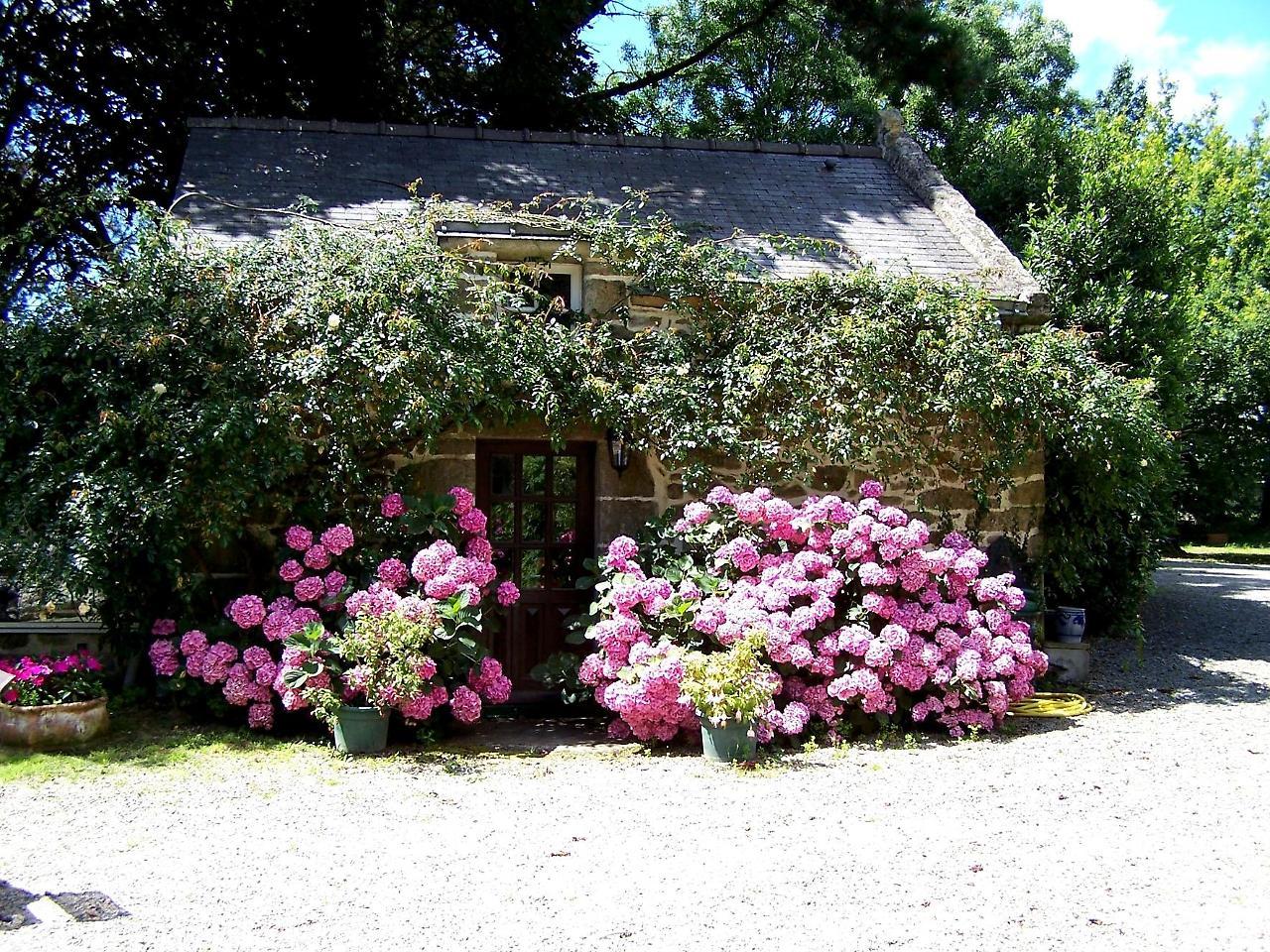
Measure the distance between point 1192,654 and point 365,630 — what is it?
26.0ft

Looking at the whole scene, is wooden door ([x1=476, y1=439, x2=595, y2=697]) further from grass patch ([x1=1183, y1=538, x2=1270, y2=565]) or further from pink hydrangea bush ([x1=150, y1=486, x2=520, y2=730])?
grass patch ([x1=1183, y1=538, x2=1270, y2=565])

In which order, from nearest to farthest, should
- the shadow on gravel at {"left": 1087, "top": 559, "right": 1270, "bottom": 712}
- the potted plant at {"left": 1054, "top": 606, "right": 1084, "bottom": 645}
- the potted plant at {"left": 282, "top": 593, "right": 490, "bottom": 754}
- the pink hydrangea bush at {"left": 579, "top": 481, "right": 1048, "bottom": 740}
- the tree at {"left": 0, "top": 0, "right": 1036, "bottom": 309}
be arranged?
the potted plant at {"left": 282, "top": 593, "right": 490, "bottom": 754} < the pink hydrangea bush at {"left": 579, "top": 481, "right": 1048, "bottom": 740} < the shadow on gravel at {"left": 1087, "top": 559, "right": 1270, "bottom": 712} < the potted plant at {"left": 1054, "top": 606, "right": 1084, "bottom": 645} < the tree at {"left": 0, "top": 0, "right": 1036, "bottom": 309}

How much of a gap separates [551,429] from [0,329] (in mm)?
3556

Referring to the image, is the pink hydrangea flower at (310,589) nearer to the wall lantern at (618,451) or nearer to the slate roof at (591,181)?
the wall lantern at (618,451)

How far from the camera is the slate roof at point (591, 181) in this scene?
28.6 feet

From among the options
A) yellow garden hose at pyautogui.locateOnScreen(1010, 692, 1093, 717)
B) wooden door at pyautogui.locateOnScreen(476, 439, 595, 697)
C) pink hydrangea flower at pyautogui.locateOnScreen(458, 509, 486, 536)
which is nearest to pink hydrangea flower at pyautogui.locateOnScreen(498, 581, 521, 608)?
pink hydrangea flower at pyautogui.locateOnScreen(458, 509, 486, 536)

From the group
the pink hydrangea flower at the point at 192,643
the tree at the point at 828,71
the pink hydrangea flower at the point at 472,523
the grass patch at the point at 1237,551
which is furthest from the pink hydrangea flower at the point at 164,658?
the grass patch at the point at 1237,551

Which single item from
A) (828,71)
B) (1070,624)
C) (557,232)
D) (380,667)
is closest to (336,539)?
(380,667)

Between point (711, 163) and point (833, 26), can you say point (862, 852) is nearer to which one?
point (711, 163)

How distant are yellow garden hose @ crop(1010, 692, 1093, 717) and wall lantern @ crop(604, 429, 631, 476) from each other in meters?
3.21

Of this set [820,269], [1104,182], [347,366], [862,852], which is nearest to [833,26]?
[1104,182]

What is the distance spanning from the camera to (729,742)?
19.3 feet

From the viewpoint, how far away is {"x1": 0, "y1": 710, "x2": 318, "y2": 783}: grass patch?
5.52m

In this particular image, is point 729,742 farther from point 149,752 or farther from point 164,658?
point 164,658
